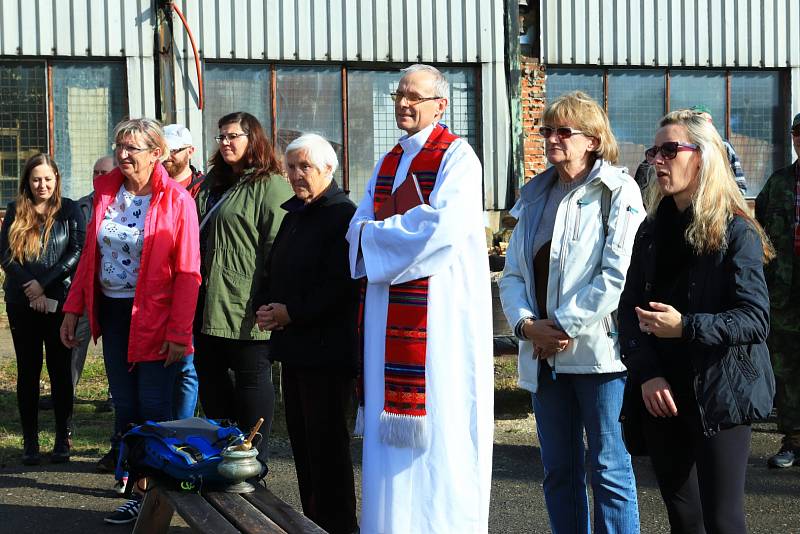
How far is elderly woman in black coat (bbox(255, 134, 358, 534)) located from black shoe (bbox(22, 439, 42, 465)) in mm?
2371

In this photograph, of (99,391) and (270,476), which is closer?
(270,476)

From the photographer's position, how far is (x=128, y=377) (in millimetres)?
5527

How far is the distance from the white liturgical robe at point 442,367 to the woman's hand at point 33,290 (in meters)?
3.04

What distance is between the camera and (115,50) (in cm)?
1223

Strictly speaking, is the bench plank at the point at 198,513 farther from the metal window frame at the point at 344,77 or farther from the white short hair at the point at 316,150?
the metal window frame at the point at 344,77

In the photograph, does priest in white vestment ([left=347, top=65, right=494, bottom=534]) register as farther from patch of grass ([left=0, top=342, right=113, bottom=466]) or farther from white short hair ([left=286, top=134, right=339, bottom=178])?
patch of grass ([left=0, top=342, right=113, bottom=466])

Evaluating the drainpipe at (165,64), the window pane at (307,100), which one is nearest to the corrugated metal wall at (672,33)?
the window pane at (307,100)

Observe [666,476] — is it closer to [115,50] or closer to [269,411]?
[269,411]

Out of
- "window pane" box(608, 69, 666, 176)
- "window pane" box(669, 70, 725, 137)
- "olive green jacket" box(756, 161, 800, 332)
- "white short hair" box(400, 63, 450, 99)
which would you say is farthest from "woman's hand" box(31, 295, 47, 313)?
"window pane" box(669, 70, 725, 137)

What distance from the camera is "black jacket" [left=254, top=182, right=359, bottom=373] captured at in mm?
4918

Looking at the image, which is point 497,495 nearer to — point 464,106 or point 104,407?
point 104,407

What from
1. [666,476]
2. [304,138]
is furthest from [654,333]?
[304,138]

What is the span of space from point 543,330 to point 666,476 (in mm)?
800

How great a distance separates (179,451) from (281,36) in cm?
880
